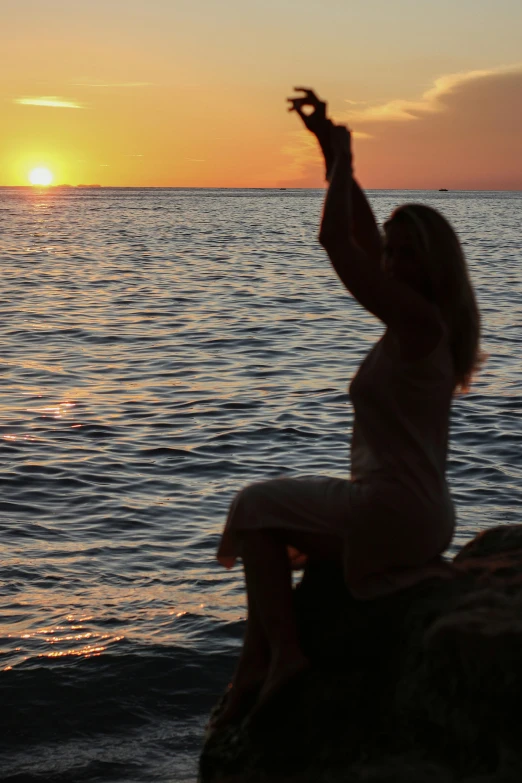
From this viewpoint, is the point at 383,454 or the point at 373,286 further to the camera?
the point at 383,454

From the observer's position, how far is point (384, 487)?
4000 millimetres

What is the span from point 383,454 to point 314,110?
147 centimetres

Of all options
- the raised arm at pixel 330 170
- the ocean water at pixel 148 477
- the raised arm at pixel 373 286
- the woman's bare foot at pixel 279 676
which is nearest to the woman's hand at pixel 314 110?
the raised arm at pixel 330 170

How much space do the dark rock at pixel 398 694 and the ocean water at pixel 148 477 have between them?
5.07 ft

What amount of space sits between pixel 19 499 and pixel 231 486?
1.94m

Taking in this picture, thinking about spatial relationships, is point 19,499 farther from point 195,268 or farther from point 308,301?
point 195,268

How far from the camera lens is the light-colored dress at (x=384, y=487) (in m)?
4.00

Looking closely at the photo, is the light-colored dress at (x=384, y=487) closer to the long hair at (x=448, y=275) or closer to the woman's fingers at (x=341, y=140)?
the long hair at (x=448, y=275)

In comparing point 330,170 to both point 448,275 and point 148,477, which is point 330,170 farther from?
point 148,477

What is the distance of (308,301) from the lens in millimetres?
25562

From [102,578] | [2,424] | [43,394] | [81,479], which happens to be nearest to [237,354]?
[43,394]

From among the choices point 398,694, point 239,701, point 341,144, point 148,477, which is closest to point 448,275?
point 341,144

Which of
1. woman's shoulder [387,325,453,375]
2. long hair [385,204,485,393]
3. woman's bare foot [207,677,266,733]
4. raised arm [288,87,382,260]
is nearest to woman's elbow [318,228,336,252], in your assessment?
long hair [385,204,485,393]

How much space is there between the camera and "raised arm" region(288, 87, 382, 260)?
172 inches
